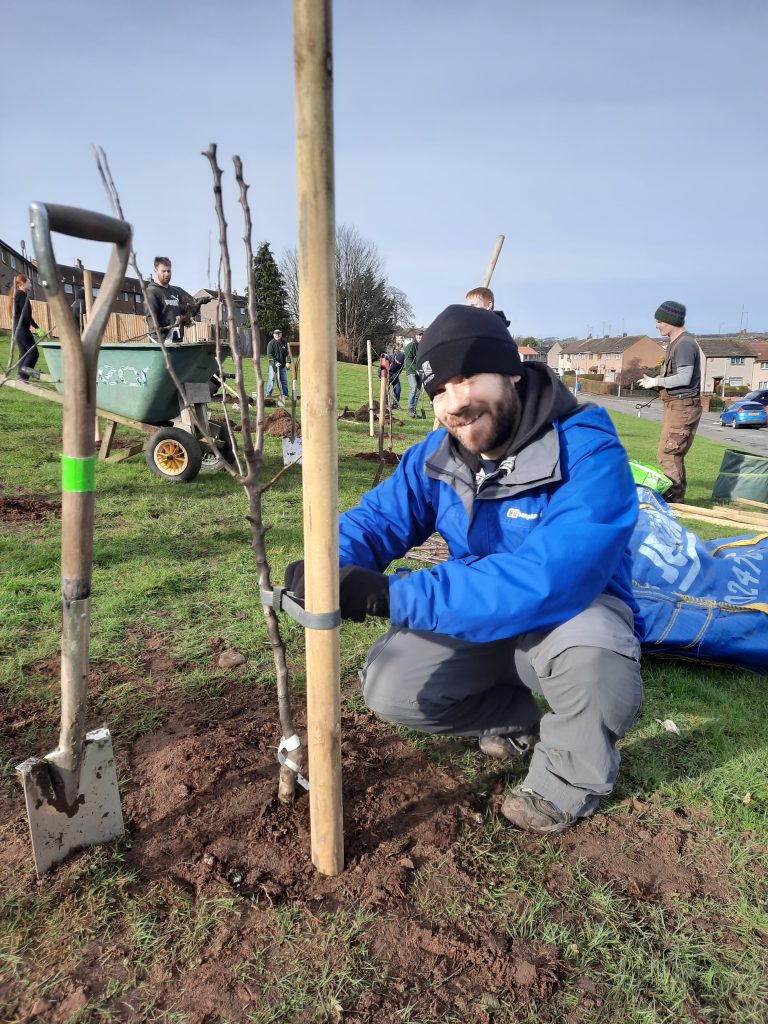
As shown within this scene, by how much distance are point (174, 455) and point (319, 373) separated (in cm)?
525

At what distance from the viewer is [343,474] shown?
23.7 ft

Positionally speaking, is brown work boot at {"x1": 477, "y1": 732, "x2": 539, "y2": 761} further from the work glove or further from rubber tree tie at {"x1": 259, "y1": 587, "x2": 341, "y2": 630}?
rubber tree tie at {"x1": 259, "y1": 587, "x2": 341, "y2": 630}

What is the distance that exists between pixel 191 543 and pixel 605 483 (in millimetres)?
3347

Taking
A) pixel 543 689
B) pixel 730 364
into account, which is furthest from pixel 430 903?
pixel 730 364

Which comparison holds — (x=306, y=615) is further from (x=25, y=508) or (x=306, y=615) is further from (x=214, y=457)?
(x=214, y=457)

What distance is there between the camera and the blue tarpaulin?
3025 mm

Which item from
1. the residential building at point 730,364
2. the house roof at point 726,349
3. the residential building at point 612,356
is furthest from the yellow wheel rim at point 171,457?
the house roof at point 726,349

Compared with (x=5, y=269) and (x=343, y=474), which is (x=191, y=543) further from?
(x=5, y=269)

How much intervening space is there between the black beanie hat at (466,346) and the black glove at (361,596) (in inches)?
26.6

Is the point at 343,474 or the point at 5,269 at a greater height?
the point at 5,269

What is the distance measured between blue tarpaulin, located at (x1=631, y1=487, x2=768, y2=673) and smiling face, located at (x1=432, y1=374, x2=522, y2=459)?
136cm

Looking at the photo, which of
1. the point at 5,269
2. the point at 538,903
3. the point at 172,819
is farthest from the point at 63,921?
the point at 5,269

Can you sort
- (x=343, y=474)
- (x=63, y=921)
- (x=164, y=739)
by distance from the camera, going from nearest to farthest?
(x=63, y=921) < (x=164, y=739) < (x=343, y=474)

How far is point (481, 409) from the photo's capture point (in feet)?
6.35
